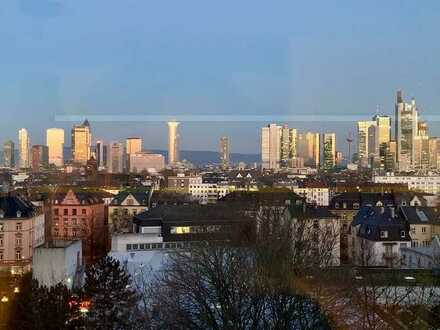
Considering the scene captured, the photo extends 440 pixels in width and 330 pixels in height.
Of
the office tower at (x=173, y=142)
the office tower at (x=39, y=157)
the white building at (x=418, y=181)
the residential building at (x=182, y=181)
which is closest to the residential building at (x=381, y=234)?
the office tower at (x=173, y=142)

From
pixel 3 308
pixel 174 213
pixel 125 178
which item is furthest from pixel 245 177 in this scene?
pixel 3 308

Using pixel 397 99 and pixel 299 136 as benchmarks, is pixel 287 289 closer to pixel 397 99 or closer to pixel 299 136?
pixel 397 99

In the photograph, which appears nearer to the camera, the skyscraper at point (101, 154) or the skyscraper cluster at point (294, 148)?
the skyscraper cluster at point (294, 148)

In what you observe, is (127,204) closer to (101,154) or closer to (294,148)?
(101,154)

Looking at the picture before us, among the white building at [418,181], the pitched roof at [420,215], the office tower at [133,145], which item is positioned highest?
the office tower at [133,145]

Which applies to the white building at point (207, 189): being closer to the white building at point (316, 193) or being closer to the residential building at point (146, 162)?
the white building at point (316, 193)

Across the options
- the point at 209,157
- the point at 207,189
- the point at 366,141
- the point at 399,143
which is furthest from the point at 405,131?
the point at 207,189
